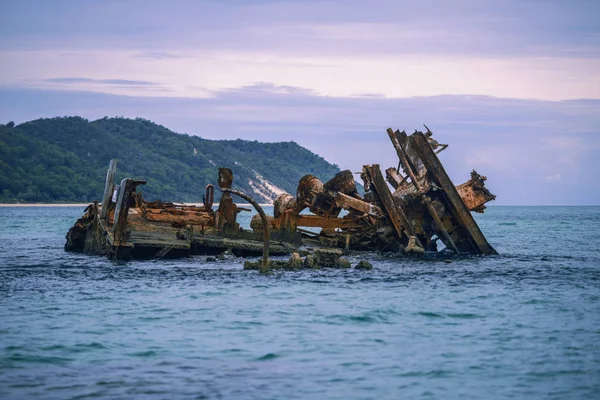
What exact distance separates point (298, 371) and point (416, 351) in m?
2.19

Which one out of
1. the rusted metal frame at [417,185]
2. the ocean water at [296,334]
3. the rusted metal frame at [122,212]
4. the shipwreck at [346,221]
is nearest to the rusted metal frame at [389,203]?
the shipwreck at [346,221]

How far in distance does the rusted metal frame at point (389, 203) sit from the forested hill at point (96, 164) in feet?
382

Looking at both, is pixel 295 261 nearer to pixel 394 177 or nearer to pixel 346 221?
pixel 346 221

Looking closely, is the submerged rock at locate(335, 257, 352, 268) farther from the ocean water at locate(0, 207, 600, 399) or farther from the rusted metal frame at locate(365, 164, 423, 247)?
the rusted metal frame at locate(365, 164, 423, 247)

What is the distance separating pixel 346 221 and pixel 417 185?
2.88 meters

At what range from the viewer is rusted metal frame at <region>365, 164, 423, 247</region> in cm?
2469

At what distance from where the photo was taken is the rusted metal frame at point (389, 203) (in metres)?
24.7

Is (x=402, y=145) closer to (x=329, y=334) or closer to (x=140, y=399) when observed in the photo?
(x=329, y=334)

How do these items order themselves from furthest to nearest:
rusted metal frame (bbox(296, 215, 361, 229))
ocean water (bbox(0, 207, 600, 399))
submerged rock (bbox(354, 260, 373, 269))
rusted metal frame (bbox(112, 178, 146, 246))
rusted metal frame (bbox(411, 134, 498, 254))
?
1. rusted metal frame (bbox(296, 215, 361, 229))
2. rusted metal frame (bbox(411, 134, 498, 254))
3. submerged rock (bbox(354, 260, 373, 269))
4. rusted metal frame (bbox(112, 178, 146, 246))
5. ocean water (bbox(0, 207, 600, 399))

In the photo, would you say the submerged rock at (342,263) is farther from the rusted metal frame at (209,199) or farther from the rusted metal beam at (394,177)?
the rusted metal frame at (209,199)

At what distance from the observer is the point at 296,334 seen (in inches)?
556

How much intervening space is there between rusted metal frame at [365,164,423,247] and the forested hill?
382 feet

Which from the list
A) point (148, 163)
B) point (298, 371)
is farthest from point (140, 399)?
point (148, 163)

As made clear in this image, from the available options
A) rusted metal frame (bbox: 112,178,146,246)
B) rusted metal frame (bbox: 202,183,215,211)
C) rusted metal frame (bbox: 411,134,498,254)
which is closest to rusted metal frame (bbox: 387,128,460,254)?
rusted metal frame (bbox: 411,134,498,254)
